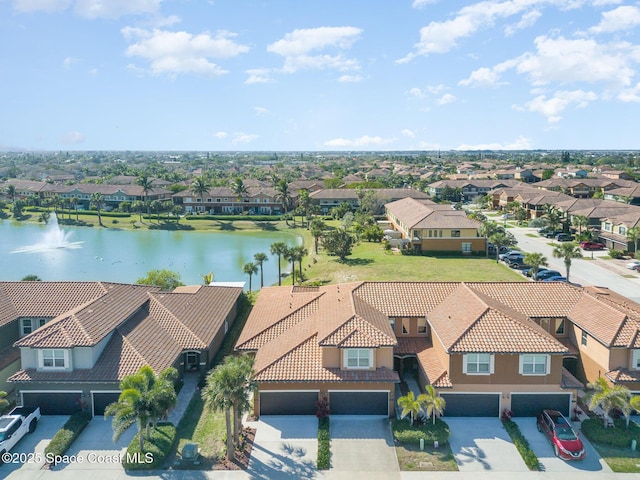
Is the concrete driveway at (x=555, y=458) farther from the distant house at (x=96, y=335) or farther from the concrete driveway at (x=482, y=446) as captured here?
the distant house at (x=96, y=335)

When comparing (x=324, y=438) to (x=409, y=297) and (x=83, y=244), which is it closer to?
(x=409, y=297)

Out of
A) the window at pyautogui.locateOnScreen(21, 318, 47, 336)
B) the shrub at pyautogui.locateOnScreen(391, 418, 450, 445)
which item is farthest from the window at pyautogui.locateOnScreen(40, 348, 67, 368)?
the shrub at pyautogui.locateOnScreen(391, 418, 450, 445)

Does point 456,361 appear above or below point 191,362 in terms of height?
above

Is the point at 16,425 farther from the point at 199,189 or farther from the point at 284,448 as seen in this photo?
the point at 199,189

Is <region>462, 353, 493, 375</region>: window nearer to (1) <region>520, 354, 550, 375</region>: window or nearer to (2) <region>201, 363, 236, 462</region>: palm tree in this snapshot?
A: (1) <region>520, 354, 550, 375</region>: window

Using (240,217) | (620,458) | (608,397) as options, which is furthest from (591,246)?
(240,217)
